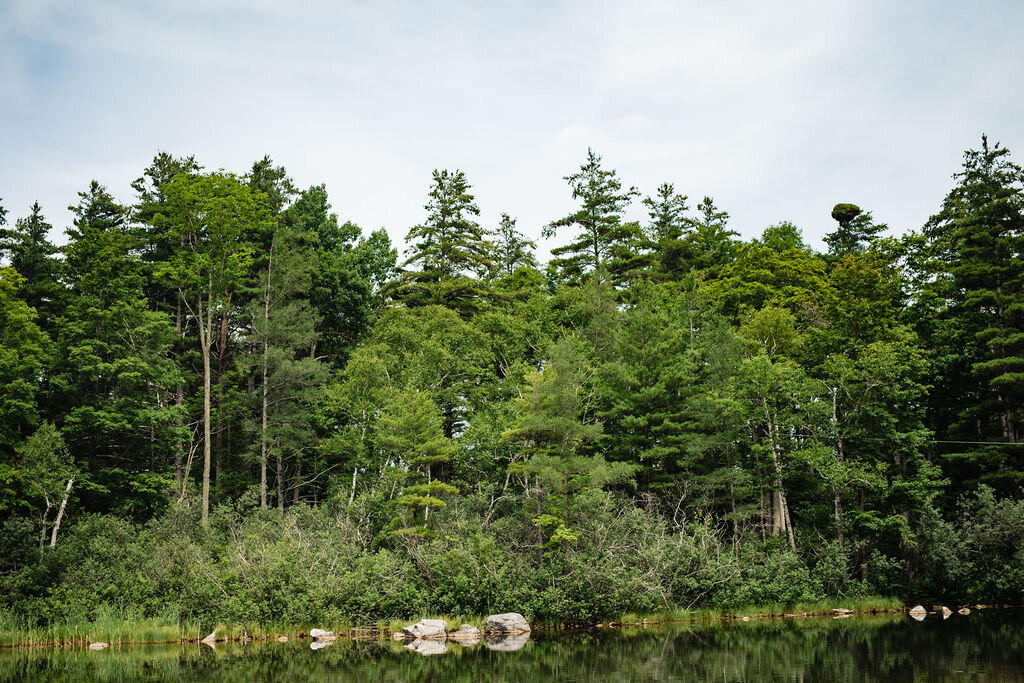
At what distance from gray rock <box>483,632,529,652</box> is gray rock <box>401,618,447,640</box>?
5.12ft

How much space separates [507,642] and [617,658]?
5.56 metres

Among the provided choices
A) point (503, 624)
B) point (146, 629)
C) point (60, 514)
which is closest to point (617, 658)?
point (503, 624)

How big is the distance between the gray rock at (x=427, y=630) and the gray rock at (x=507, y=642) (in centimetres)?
156

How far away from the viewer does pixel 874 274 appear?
37750 mm

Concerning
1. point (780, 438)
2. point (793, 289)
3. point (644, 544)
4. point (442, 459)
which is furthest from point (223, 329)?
point (793, 289)

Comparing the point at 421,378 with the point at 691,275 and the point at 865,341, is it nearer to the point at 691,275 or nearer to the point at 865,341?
the point at 691,275

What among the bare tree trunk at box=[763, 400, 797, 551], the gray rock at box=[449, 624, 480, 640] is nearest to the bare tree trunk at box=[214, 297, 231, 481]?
the gray rock at box=[449, 624, 480, 640]

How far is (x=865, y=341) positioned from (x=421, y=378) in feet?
66.8

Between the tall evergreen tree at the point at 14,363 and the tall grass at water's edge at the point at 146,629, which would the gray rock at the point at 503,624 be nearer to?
the tall grass at water's edge at the point at 146,629

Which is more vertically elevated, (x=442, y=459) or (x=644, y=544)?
(x=442, y=459)

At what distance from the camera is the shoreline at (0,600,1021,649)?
966 inches

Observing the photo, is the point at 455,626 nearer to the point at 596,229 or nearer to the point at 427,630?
the point at 427,630

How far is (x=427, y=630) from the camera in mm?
26094

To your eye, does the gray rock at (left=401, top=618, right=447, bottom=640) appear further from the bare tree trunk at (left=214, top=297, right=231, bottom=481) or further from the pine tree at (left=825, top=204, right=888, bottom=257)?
the pine tree at (left=825, top=204, right=888, bottom=257)
